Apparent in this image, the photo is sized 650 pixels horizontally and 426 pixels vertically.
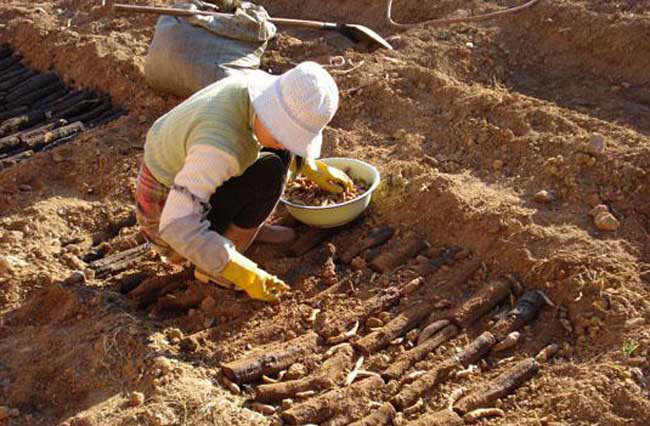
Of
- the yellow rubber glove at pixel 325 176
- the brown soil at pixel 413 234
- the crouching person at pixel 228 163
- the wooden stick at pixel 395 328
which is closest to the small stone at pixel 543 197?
the brown soil at pixel 413 234

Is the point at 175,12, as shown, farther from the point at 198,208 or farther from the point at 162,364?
the point at 162,364

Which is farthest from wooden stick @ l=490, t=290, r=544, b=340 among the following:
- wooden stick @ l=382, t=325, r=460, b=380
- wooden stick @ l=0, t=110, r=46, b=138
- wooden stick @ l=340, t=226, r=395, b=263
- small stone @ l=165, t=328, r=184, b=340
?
wooden stick @ l=0, t=110, r=46, b=138

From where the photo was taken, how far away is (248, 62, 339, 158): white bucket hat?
10.1 ft

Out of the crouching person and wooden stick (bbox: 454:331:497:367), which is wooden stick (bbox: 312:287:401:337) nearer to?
the crouching person

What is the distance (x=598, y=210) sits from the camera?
389cm

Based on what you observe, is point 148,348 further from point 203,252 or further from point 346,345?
point 346,345

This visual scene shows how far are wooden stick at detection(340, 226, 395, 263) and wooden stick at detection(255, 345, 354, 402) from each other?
0.77 m

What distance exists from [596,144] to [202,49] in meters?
Result: 2.49

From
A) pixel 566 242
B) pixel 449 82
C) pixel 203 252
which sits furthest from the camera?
pixel 449 82

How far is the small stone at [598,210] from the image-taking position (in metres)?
3.88

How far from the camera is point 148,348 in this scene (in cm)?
340

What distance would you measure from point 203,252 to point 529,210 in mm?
1688

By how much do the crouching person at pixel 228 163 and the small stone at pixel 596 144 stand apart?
1663mm

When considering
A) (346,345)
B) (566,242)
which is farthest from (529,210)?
(346,345)
